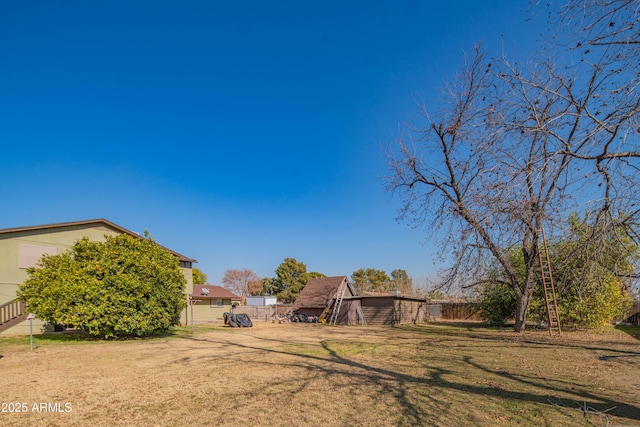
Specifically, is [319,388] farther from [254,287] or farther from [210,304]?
[254,287]

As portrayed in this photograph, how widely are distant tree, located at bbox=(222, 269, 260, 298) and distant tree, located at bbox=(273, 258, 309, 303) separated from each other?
15.2m

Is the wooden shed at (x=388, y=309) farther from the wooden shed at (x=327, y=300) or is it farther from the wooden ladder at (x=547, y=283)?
the wooden ladder at (x=547, y=283)

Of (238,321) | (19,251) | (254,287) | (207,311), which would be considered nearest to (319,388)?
(19,251)

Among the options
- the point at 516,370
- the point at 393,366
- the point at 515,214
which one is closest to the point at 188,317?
the point at 393,366

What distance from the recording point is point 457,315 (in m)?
36.2

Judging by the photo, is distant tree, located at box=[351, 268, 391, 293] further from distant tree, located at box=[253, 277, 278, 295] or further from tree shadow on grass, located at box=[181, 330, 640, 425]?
tree shadow on grass, located at box=[181, 330, 640, 425]

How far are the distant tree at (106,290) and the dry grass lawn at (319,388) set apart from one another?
97.7 inches

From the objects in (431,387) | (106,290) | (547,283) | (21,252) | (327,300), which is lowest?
(327,300)

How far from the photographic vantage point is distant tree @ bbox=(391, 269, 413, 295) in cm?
6376

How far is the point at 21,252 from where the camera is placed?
57.8ft

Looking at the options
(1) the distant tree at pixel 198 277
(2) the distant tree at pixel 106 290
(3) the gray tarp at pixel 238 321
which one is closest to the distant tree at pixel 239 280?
(1) the distant tree at pixel 198 277

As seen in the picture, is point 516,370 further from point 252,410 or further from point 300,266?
point 300,266

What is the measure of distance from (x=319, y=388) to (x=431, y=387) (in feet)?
6.58

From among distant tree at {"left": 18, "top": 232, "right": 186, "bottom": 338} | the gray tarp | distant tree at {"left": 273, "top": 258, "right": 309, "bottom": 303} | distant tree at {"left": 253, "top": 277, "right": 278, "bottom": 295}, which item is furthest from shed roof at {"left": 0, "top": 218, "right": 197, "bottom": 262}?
A: distant tree at {"left": 253, "top": 277, "right": 278, "bottom": 295}
